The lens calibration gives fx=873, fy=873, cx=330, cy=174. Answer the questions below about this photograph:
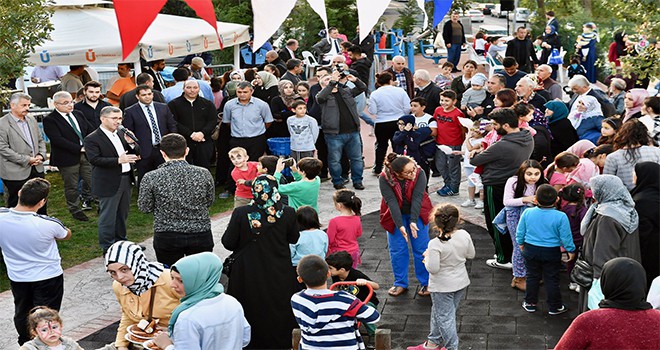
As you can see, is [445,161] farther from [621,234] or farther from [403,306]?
[621,234]

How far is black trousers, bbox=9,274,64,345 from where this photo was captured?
7.42 m

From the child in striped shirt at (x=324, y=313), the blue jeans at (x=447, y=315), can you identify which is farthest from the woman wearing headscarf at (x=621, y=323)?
the blue jeans at (x=447, y=315)

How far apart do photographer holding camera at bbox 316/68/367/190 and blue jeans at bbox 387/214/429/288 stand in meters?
3.89

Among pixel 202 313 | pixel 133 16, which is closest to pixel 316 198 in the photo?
pixel 202 313

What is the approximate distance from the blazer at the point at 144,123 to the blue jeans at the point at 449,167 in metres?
3.68

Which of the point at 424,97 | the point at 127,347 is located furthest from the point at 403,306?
the point at 424,97

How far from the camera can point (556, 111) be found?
1095 centimetres

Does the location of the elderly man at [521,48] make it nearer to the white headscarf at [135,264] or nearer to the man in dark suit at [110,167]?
the man in dark suit at [110,167]

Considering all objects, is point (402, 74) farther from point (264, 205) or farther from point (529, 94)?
point (264, 205)

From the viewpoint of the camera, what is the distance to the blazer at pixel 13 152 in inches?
410

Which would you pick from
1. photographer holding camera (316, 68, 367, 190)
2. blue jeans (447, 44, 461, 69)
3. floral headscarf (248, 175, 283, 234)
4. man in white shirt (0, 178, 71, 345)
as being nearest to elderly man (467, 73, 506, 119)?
photographer holding camera (316, 68, 367, 190)

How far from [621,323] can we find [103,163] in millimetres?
6365

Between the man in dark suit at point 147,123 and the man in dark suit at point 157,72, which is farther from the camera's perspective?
the man in dark suit at point 157,72

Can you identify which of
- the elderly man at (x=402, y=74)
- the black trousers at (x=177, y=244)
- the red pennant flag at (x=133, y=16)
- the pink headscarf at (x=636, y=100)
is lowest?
the elderly man at (x=402, y=74)
